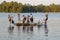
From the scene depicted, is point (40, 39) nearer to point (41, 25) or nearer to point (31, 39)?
point (31, 39)

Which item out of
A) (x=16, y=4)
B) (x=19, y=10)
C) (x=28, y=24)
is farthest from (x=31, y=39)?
(x=19, y=10)

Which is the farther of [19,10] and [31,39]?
[19,10]

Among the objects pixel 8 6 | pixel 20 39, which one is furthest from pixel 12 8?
pixel 20 39

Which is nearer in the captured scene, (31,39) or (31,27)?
(31,39)

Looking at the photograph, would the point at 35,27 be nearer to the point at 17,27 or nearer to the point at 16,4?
the point at 17,27

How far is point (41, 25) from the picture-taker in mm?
38156

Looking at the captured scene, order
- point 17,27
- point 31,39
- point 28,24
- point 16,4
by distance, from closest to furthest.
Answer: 1. point 31,39
2. point 28,24
3. point 17,27
4. point 16,4

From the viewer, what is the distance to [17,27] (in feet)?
127

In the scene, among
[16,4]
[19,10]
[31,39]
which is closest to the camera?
[31,39]

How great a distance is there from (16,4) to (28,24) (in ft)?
223

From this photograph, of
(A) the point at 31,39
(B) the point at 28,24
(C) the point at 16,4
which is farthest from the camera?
(C) the point at 16,4

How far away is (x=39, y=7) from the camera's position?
105562 millimetres

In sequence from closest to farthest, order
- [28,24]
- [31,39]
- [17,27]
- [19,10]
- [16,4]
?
[31,39], [28,24], [17,27], [16,4], [19,10]

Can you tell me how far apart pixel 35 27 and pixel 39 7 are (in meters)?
68.3
